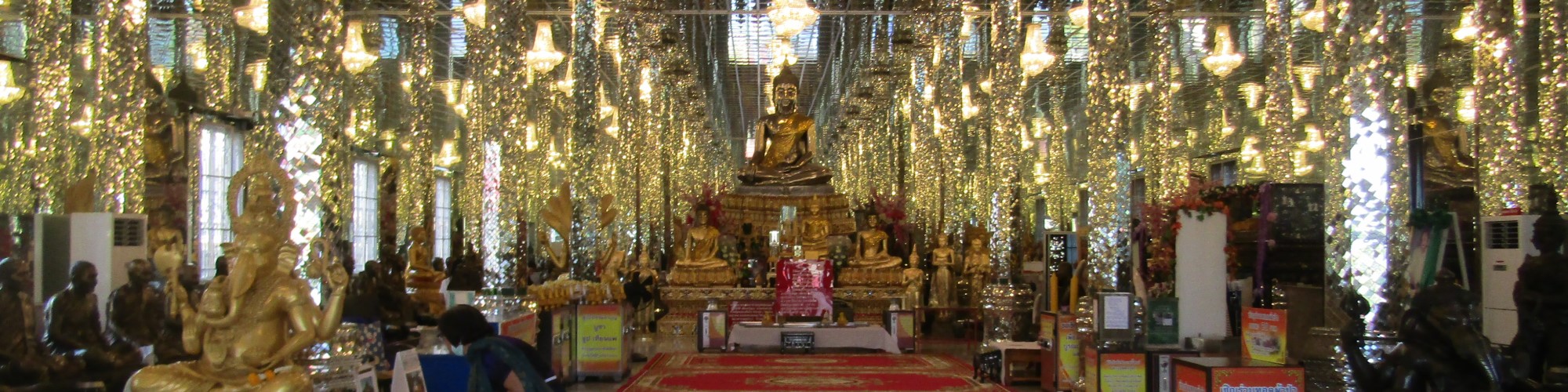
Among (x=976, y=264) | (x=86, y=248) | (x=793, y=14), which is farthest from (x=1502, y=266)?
(x=86, y=248)

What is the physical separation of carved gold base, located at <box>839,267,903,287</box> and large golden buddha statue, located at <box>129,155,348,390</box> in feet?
37.5

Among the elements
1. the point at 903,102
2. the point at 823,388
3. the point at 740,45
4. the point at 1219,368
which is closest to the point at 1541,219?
the point at 1219,368

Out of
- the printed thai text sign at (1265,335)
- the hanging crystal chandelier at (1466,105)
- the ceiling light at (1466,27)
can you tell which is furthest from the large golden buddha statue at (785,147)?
the printed thai text sign at (1265,335)

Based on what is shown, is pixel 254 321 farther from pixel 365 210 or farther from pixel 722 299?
pixel 365 210

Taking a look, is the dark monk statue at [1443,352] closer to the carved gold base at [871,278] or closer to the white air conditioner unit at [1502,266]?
the white air conditioner unit at [1502,266]

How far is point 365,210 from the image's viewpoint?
23.2 metres

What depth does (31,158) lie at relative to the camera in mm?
11141

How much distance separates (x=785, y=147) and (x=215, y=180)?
331 inches

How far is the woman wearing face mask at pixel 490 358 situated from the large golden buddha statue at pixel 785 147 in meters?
15.2

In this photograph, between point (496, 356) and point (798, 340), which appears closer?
point (496, 356)

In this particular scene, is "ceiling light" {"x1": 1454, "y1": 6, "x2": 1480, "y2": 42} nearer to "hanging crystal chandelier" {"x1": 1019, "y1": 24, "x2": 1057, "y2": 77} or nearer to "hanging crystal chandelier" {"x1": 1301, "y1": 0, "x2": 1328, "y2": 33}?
"hanging crystal chandelier" {"x1": 1301, "y1": 0, "x2": 1328, "y2": 33}

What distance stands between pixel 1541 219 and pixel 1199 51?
14.3 meters

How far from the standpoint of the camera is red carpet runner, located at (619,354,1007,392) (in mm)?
9625

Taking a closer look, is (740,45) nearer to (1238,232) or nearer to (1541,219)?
(1238,232)
